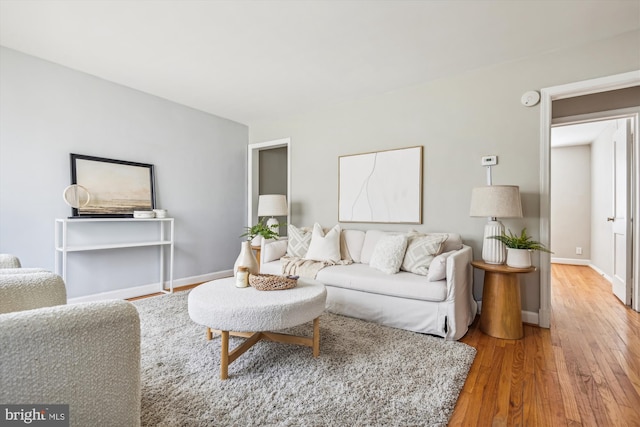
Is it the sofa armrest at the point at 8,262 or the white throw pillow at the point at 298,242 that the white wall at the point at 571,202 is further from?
the sofa armrest at the point at 8,262

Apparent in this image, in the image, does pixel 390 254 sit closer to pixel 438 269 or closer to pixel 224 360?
pixel 438 269

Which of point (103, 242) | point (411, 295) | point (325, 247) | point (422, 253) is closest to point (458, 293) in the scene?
point (411, 295)

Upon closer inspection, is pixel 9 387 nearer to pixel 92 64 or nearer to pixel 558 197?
pixel 92 64

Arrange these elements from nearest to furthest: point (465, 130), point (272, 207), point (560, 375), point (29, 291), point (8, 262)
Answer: point (29, 291) < point (8, 262) < point (560, 375) < point (465, 130) < point (272, 207)

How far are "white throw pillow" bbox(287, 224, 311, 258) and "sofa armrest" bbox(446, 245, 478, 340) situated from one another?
1.70 meters

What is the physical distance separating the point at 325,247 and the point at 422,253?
1076 millimetres

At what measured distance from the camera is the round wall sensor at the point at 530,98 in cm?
275

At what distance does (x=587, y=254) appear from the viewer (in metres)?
5.73

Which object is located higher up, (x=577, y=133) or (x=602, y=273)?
(x=577, y=133)

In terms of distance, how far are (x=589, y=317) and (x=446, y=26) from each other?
303 cm

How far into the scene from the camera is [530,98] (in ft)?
9.11

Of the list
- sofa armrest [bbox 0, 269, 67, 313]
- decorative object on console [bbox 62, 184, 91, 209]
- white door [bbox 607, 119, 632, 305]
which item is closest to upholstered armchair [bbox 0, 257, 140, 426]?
sofa armrest [bbox 0, 269, 67, 313]

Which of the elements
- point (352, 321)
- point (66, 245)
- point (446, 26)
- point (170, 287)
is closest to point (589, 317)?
point (352, 321)

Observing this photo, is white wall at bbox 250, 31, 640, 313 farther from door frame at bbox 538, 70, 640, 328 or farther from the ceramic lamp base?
the ceramic lamp base
